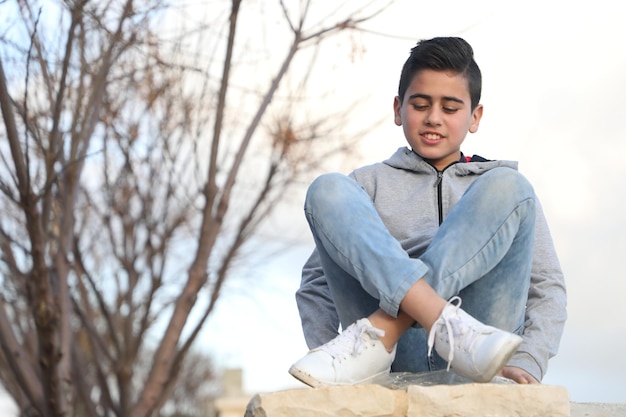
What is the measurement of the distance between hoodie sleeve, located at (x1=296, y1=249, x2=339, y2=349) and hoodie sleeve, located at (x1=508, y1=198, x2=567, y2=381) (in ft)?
1.80

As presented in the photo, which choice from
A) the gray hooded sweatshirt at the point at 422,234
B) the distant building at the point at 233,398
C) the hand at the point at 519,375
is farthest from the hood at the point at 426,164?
the distant building at the point at 233,398

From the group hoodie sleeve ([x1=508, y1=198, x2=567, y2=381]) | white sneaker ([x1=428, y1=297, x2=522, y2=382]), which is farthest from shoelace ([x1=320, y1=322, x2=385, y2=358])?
hoodie sleeve ([x1=508, y1=198, x2=567, y2=381])

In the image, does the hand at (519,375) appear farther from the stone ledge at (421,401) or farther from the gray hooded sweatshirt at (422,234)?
the stone ledge at (421,401)

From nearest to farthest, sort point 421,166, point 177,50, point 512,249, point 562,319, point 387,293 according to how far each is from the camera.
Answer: point 387,293 < point 512,249 < point 562,319 < point 421,166 < point 177,50

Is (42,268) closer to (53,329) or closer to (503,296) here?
(53,329)

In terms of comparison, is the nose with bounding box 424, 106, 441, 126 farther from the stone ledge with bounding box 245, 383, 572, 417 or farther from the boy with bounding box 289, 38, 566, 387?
the stone ledge with bounding box 245, 383, 572, 417

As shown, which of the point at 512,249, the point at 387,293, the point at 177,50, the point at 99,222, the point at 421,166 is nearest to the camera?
the point at 387,293

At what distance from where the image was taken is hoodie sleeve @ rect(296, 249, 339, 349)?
278cm

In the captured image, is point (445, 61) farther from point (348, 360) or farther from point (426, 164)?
point (348, 360)

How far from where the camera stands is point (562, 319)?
269 centimetres

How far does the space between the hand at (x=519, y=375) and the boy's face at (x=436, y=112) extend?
68cm

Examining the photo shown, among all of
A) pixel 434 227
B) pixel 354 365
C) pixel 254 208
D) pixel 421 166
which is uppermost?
pixel 254 208

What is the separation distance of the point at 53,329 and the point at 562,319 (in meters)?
2.12

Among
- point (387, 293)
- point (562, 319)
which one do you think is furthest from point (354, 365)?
point (562, 319)
